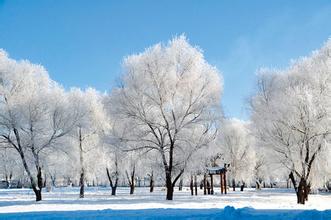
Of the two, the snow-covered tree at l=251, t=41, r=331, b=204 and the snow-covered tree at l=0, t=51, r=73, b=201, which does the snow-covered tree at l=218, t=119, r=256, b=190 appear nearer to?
the snow-covered tree at l=251, t=41, r=331, b=204

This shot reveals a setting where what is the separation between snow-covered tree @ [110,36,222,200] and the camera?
2503 centimetres

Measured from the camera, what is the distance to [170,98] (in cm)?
2520

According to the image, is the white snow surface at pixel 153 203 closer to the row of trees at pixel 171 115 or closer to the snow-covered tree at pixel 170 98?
the row of trees at pixel 171 115

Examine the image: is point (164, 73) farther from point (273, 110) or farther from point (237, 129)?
point (237, 129)

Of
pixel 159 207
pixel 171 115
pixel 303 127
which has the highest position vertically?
pixel 171 115

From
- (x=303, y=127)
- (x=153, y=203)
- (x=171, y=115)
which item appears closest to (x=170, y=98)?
(x=171, y=115)

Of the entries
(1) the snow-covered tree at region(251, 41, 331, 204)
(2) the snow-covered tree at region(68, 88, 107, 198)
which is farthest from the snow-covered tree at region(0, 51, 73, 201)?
(1) the snow-covered tree at region(251, 41, 331, 204)

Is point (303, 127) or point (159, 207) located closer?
point (159, 207)

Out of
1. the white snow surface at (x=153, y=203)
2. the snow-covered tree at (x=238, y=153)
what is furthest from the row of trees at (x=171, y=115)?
the snow-covered tree at (x=238, y=153)

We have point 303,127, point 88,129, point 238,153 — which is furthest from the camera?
point 238,153

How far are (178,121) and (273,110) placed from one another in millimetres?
6103

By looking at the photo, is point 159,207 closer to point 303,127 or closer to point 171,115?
point 171,115

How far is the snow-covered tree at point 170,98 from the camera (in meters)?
25.0

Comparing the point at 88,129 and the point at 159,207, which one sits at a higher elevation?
the point at 88,129
